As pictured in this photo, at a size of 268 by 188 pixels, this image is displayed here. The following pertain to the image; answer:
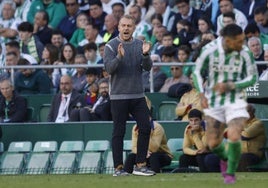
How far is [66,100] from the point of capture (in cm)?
1870

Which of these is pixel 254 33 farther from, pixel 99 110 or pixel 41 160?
pixel 41 160

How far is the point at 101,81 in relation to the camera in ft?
60.3

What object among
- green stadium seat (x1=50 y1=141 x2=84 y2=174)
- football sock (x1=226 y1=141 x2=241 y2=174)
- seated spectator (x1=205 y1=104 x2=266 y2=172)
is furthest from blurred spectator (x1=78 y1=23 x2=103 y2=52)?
football sock (x1=226 y1=141 x2=241 y2=174)

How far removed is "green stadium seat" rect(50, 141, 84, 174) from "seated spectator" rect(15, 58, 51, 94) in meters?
2.09

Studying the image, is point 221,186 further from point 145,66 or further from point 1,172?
point 1,172

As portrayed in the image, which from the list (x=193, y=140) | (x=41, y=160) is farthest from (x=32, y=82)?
(x=193, y=140)

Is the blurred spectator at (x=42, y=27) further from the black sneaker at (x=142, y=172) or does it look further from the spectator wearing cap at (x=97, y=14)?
the black sneaker at (x=142, y=172)

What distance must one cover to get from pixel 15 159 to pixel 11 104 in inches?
45.2

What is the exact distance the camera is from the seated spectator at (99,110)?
18.3 m

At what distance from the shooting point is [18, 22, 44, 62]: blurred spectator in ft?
69.4

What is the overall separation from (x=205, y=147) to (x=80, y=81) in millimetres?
3541

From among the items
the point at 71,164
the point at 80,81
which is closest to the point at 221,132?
the point at 71,164

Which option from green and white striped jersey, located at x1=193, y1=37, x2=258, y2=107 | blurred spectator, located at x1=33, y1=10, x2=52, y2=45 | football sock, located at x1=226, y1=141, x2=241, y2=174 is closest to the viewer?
football sock, located at x1=226, y1=141, x2=241, y2=174

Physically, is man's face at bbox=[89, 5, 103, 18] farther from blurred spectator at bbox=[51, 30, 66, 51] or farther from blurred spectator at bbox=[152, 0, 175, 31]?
blurred spectator at bbox=[152, 0, 175, 31]
